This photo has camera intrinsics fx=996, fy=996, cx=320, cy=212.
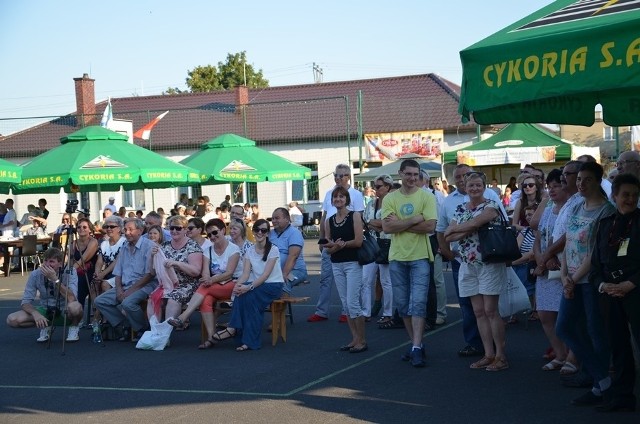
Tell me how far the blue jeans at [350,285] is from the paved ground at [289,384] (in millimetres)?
493

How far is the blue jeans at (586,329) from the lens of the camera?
765cm

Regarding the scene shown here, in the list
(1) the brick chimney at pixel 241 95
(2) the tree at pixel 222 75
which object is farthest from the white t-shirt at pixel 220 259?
(2) the tree at pixel 222 75

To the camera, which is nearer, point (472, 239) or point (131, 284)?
point (472, 239)

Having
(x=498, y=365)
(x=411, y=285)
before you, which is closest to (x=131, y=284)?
(x=411, y=285)

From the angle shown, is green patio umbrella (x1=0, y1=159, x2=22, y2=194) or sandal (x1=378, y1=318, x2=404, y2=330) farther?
green patio umbrella (x1=0, y1=159, x2=22, y2=194)

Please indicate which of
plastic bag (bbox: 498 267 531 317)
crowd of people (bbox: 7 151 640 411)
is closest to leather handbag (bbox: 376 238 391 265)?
crowd of people (bbox: 7 151 640 411)

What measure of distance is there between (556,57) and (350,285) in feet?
16.0

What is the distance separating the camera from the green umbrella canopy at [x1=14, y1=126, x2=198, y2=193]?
69.2 feet

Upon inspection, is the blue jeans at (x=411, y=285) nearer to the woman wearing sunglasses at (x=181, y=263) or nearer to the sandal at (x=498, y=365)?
the sandal at (x=498, y=365)

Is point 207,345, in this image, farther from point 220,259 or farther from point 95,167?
point 95,167

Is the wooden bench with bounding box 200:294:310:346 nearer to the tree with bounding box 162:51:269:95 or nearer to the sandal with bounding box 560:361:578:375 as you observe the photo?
the sandal with bounding box 560:361:578:375

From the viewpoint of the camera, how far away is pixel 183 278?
12.4 m

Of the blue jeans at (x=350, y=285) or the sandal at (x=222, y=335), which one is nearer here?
the blue jeans at (x=350, y=285)

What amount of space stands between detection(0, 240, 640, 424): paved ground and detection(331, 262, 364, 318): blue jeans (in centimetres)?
49
